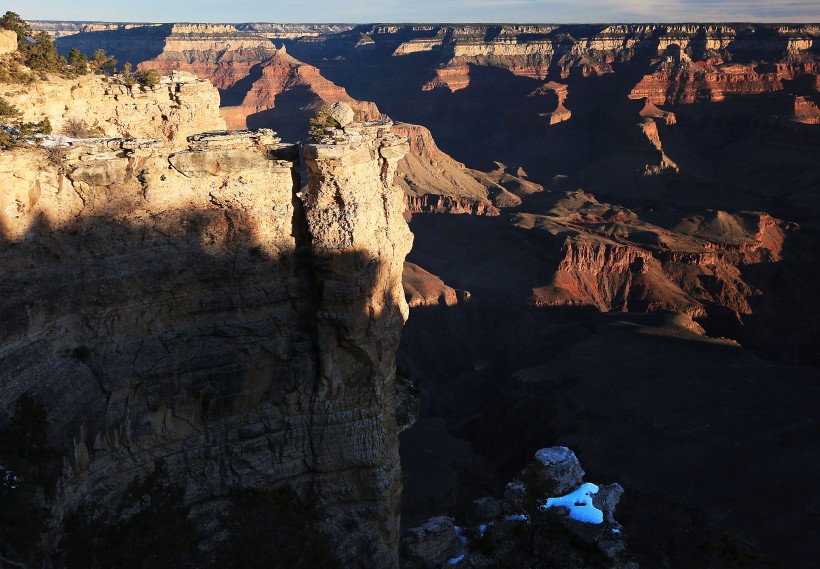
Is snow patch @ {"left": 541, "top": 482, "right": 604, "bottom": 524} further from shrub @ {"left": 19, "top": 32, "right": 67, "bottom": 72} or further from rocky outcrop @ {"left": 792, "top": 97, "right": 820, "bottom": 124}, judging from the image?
rocky outcrop @ {"left": 792, "top": 97, "right": 820, "bottom": 124}

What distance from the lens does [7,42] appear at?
27547 mm

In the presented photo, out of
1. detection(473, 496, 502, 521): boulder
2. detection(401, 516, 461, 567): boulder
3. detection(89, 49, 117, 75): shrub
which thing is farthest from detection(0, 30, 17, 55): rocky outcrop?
detection(473, 496, 502, 521): boulder

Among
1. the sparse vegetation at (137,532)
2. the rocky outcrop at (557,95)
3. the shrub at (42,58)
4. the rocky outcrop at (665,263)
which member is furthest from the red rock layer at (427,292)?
the rocky outcrop at (557,95)

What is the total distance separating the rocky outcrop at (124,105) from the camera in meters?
24.9

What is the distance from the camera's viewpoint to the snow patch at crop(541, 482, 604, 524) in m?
33.3

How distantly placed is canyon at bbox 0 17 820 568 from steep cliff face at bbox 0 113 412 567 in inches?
2.9

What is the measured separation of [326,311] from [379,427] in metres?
4.57

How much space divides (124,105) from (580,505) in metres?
25.5

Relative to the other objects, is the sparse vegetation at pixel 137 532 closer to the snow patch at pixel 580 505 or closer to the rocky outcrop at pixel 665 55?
the snow patch at pixel 580 505

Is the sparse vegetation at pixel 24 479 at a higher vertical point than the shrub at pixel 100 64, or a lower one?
lower

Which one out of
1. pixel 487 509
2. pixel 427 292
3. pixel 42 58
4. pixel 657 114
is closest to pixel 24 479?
pixel 42 58

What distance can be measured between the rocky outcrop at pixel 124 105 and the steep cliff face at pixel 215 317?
2.82 metres

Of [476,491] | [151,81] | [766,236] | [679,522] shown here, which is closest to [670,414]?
[679,522]

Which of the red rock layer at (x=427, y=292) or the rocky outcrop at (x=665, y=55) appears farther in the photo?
the rocky outcrop at (x=665, y=55)
